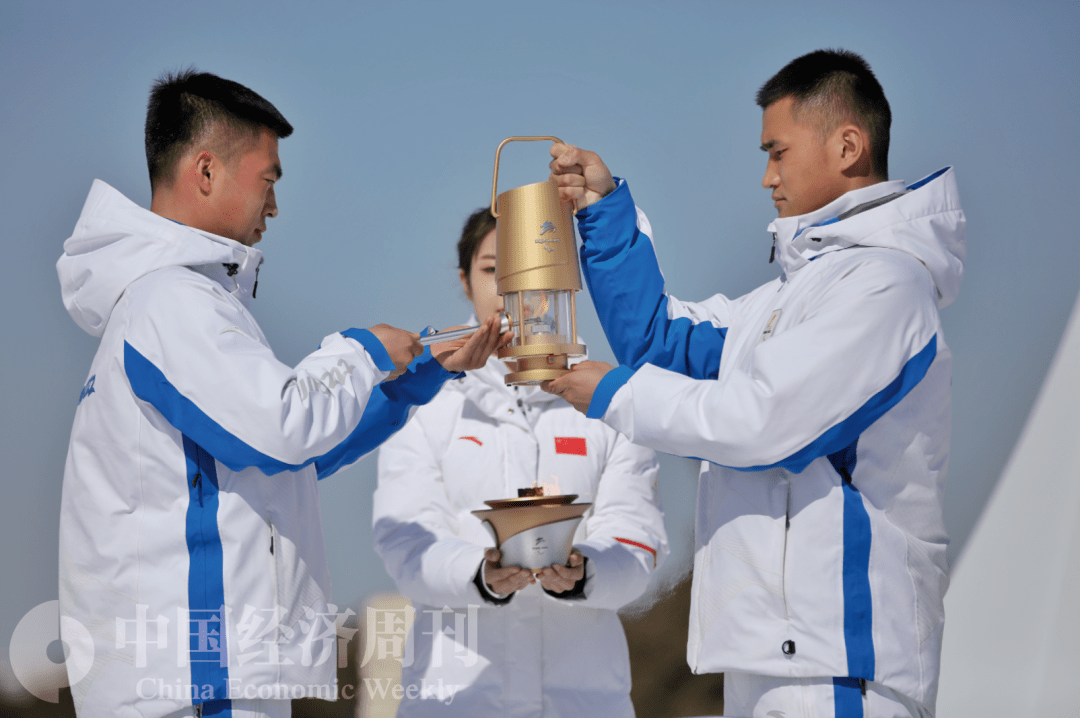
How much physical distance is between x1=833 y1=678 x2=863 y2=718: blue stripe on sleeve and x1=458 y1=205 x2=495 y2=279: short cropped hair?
2113mm

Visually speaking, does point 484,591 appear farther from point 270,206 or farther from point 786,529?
point 270,206

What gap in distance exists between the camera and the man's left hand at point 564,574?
2.77m

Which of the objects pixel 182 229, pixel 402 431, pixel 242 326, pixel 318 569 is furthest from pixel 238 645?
pixel 402 431

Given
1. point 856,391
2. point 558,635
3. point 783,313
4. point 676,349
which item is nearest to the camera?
point 856,391

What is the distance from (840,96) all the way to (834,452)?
3.74 feet

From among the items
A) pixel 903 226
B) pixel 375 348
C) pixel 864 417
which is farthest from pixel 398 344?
pixel 903 226

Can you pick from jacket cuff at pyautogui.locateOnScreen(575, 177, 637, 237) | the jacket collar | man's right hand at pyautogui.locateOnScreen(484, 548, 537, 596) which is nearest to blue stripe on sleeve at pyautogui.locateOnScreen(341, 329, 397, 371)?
man's right hand at pyautogui.locateOnScreen(484, 548, 537, 596)

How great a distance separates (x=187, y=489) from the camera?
224 cm

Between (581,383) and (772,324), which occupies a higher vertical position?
(772,324)

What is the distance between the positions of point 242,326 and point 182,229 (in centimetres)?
33

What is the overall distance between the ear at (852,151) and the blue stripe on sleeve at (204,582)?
1941 millimetres

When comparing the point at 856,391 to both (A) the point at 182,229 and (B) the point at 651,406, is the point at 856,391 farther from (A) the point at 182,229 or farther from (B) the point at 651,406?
(A) the point at 182,229

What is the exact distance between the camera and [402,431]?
341cm

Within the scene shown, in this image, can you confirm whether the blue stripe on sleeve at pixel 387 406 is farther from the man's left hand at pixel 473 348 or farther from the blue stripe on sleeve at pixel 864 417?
the blue stripe on sleeve at pixel 864 417
